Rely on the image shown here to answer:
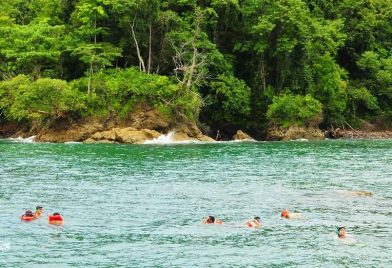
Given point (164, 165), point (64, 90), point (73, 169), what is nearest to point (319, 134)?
point (64, 90)

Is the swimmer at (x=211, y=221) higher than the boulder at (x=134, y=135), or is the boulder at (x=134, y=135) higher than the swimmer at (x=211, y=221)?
the swimmer at (x=211, y=221)

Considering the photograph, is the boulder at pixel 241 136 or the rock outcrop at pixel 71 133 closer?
the rock outcrop at pixel 71 133

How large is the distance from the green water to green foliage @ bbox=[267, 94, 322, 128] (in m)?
18.5

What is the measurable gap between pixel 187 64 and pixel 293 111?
501 inches

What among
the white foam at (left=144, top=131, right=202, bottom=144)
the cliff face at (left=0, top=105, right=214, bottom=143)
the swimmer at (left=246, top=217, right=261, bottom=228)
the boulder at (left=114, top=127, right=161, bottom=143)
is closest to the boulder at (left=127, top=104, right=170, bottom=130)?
the cliff face at (left=0, top=105, right=214, bottom=143)

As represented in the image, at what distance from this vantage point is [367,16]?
90375 millimetres

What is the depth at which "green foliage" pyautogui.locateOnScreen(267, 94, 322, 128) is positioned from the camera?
76.4 m

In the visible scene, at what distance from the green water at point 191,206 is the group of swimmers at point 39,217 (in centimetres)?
35

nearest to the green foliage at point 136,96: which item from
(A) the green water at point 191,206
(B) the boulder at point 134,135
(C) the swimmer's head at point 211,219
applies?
(B) the boulder at point 134,135

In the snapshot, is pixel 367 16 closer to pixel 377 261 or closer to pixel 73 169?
pixel 73 169

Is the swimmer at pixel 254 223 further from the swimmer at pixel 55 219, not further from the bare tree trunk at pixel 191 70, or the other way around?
the bare tree trunk at pixel 191 70

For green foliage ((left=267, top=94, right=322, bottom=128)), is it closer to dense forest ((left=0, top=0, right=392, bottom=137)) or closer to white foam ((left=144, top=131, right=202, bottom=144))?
dense forest ((left=0, top=0, right=392, bottom=137))

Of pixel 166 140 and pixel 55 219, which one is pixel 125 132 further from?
pixel 55 219

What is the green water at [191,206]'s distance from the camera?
24250 millimetres
